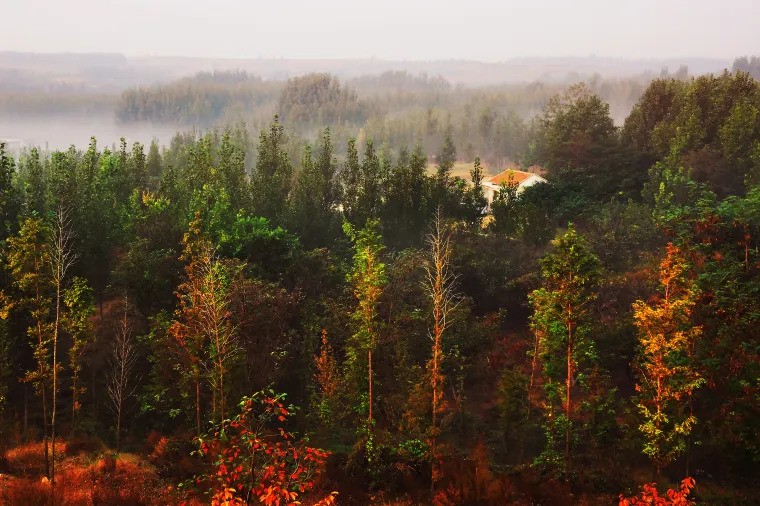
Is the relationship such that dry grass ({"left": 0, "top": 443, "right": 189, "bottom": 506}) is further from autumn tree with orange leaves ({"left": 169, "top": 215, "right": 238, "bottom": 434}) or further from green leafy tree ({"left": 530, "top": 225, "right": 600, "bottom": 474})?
green leafy tree ({"left": 530, "top": 225, "right": 600, "bottom": 474})

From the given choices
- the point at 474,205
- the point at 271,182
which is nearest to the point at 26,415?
the point at 271,182

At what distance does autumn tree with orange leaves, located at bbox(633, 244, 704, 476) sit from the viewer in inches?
796

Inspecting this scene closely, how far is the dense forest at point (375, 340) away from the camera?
2167 centimetres

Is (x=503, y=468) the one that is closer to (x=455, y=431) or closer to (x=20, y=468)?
(x=455, y=431)

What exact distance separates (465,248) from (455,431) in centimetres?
1713

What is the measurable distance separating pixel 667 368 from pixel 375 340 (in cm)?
1104

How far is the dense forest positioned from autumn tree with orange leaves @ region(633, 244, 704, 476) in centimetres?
11

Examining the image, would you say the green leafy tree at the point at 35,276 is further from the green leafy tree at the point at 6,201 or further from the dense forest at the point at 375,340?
the green leafy tree at the point at 6,201

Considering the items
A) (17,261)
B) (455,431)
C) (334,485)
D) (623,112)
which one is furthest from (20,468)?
(623,112)

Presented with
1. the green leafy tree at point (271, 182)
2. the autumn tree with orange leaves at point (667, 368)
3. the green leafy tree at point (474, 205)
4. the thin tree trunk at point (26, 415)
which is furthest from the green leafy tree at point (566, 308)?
the green leafy tree at point (271, 182)

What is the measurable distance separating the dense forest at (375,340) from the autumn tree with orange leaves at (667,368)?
106 mm

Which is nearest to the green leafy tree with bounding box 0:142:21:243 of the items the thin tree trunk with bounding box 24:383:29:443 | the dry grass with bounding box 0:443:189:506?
the thin tree trunk with bounding box 24:383:29:443

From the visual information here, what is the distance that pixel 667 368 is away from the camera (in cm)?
2058

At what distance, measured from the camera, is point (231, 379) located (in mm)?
24469
